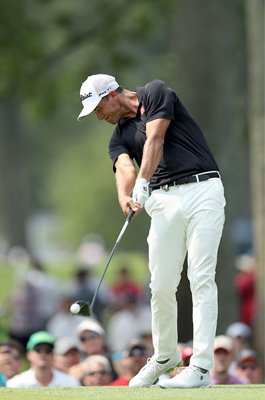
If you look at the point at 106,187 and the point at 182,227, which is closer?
the point at 182,227

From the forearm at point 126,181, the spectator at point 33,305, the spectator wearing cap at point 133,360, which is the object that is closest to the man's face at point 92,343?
the spectator wearing cap at point 133,360

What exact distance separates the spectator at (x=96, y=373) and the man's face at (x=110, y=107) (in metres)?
4.09

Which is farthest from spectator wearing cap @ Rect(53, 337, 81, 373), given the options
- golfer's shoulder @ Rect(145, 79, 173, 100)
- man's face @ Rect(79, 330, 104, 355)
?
golfer's shoulder @ Rect(145, 79, 173, 100)

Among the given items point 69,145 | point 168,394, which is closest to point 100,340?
point 168,394

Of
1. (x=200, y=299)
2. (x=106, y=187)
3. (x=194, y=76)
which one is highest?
(x=194, y=76)

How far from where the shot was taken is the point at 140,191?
1066cm

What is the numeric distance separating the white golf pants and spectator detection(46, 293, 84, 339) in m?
12.1

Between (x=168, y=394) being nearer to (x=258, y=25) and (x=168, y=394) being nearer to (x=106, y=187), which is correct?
(x=258, y=25)

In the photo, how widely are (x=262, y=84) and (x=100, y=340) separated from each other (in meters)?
5.17

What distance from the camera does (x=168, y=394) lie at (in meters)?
10.2

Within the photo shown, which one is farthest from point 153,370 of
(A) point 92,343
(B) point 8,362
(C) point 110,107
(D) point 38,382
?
(A) point 92,343

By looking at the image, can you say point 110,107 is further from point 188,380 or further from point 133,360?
point 133,360

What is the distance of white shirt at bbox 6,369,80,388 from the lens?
1382cm

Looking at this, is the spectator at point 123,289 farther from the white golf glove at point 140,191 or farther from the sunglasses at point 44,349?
the white golf glove at point 140,191
